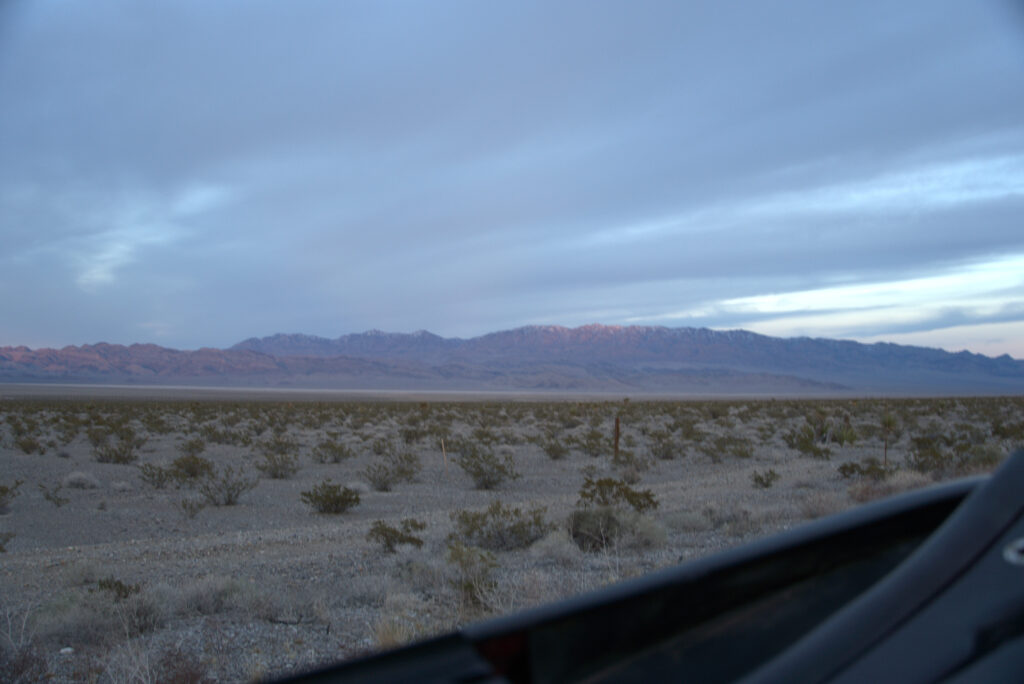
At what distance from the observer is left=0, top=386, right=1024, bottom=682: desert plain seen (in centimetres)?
600

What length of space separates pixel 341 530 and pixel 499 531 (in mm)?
3773

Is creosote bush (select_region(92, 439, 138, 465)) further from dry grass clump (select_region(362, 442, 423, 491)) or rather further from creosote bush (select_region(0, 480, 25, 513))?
dry grass clump (select_region(362, 442, 423, 491))

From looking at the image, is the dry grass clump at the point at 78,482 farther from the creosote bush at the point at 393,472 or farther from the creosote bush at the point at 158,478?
the creosote bush at the point at 393,472

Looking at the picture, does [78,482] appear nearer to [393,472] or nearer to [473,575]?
[393,472]

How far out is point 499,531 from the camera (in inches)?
393

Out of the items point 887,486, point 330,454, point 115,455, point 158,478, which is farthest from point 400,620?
point 115,455

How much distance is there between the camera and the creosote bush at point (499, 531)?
32.3 ft

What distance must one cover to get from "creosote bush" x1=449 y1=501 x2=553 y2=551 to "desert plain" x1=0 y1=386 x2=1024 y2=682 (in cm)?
3

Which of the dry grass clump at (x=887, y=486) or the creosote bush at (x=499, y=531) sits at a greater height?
the dry grass clump at (x=887, y=486)

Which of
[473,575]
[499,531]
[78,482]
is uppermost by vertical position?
[473,575]


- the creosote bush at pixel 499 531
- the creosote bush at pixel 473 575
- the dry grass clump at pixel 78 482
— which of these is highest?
the creosote bush at pixel 473 575

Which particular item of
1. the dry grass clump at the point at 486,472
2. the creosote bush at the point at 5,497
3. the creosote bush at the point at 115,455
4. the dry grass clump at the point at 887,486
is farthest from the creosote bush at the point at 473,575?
the creosote bush at the point at 115,455

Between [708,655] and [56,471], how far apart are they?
78.3 feet

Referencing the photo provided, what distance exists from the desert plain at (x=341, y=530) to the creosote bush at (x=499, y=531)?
3 cm
